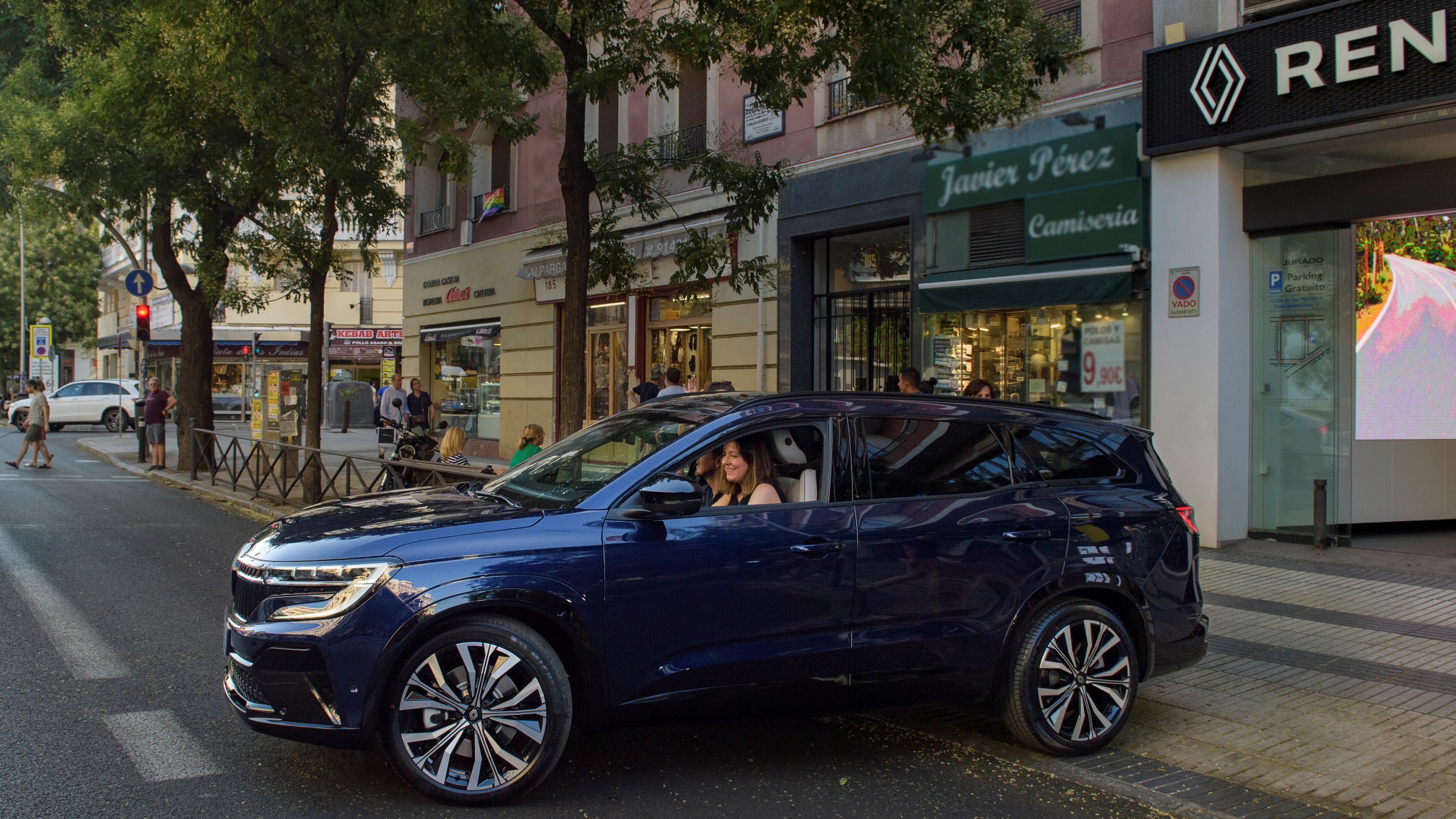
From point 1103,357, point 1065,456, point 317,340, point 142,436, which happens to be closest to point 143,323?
point 142,436

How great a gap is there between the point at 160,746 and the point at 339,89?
1160cm

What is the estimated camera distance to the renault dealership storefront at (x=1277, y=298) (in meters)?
10.1

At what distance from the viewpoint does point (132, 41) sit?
583 inches

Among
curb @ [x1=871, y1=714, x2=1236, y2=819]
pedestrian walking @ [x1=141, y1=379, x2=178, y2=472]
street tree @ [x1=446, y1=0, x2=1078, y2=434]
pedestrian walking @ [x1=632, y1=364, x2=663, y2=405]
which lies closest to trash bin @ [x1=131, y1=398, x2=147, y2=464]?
pedestrian walking @ [x1=141, y1=379, x2=178, y2=472]

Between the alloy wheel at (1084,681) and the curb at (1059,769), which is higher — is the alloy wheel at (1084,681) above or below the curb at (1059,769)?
above

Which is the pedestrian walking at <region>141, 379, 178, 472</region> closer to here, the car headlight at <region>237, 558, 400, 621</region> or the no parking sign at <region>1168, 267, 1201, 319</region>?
the no parking sign at <region>1168, 267, 1201, 319</region>

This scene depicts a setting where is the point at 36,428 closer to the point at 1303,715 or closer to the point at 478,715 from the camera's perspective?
the point at 478,715

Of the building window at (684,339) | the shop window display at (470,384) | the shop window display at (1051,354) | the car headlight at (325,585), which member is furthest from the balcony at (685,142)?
the car headlight at (325,585)

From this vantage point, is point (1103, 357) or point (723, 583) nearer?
point (723, 583)

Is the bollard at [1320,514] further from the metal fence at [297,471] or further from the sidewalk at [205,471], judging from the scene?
the sidewalk at [205,471]

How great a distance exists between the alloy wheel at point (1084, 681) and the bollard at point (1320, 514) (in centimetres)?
637

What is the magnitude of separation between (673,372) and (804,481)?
9.51m

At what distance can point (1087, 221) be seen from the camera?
11578mm

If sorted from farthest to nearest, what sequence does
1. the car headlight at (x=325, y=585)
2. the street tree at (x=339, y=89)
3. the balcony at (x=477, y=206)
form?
1. the balcony at (x=477, y=206)
2. the street tree at (x=339, y=89)
3. the car headlight at (x=325, y=585)
